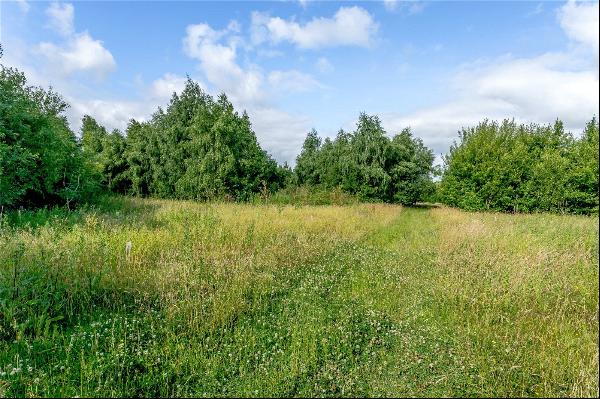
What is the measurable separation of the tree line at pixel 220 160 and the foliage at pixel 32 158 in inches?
A: 1.8

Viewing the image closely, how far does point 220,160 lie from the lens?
25.5m

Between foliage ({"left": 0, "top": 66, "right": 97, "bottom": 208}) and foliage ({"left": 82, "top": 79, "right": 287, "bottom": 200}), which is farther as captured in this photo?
foliage ({"left": 82, "top": 79, "right": 287, "bottom": 200})

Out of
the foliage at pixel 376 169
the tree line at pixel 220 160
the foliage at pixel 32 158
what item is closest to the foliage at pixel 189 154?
the tree line at pixel 220 160

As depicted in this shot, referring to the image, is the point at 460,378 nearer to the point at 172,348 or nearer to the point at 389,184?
the point at 172,348

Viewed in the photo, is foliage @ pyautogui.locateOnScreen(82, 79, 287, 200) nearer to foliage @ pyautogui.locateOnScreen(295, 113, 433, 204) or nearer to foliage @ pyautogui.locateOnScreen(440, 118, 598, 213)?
foliage @ pyautogui.locateOnScreen(295, 113, 433, 204)

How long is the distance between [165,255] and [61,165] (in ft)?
33.6

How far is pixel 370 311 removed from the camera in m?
4.49

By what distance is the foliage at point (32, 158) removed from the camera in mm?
9727

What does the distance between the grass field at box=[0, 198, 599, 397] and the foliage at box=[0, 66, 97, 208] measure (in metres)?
5.63

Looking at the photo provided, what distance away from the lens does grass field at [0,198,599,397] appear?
3021mm

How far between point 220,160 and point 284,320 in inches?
900

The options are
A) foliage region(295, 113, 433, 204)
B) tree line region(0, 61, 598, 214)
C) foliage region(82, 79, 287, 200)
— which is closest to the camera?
tree line region(0, 61, 598, 214)

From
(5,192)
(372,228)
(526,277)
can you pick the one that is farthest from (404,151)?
(5,192)

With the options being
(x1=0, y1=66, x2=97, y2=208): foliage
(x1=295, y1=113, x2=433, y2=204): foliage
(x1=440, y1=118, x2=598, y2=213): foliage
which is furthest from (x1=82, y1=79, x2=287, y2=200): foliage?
(x1=440, y1=118, x2=598, y2=213): foliage
